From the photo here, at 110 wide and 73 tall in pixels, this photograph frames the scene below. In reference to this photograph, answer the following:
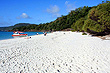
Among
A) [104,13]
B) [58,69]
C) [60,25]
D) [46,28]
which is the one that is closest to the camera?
[58,69]

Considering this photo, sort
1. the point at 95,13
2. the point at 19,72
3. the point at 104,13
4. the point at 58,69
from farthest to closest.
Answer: the point at 95,13
the point at 104,13
the point at 58,69
the point at 19,72

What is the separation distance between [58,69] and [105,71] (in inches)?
85.3

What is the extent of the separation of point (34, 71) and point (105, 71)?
3.29 meters

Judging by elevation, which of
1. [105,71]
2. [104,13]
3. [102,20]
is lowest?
[105,71]

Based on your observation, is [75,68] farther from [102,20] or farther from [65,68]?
[102,20]

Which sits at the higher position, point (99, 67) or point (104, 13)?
point (104, 13)

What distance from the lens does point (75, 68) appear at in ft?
14.1

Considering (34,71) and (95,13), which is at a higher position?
(95,13)

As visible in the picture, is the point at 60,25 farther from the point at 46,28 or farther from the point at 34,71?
the point at 34,71

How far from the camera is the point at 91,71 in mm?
3996

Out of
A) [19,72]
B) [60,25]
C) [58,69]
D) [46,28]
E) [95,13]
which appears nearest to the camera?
[19,72]

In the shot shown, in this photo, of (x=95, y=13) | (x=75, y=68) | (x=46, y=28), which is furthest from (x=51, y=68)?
(x=46, y=28)

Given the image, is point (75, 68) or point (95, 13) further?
point (95, 13)

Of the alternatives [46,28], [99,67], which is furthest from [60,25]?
[99,67]
